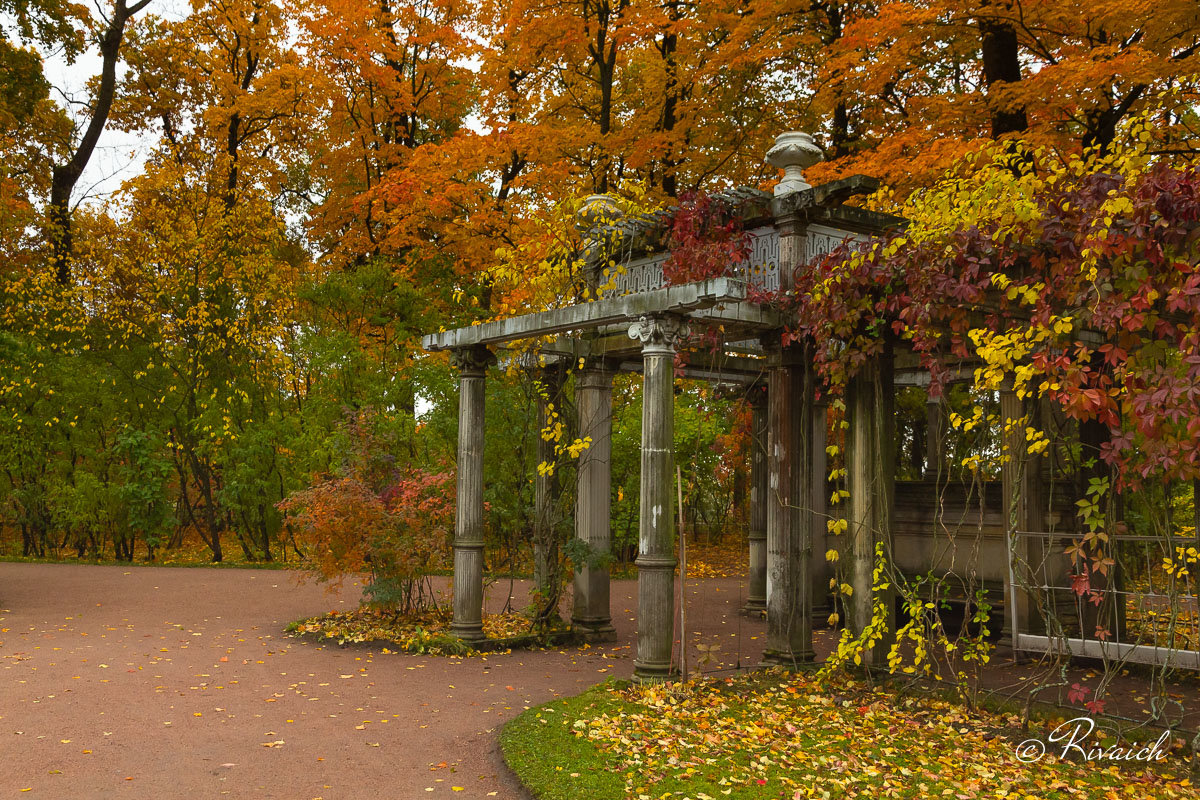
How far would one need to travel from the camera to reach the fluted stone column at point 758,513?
12820 millimetres

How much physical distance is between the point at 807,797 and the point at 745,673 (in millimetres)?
3337

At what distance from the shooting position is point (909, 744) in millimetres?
6211

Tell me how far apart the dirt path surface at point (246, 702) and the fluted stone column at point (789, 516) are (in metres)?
1.00

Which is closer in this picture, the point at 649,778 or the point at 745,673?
the point at 649,778

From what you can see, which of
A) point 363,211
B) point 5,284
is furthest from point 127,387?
point 363,211

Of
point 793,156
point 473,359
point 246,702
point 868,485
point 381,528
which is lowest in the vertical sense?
point 246,702

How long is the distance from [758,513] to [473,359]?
504cm

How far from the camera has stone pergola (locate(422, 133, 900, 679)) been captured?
25.7ft

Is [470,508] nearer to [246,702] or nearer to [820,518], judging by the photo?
[246,702]

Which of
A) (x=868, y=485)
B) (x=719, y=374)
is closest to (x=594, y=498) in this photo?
(x=719, y=374)

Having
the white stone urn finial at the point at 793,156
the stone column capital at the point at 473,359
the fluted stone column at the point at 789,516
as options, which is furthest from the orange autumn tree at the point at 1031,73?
the stone column capital at the point at 473,359

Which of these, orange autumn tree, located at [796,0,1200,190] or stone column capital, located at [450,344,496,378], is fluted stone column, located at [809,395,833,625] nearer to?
orange autumn tree, located at [796,0,1200,190]

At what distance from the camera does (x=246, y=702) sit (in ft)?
24.6

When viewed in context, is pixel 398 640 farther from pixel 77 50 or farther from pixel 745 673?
pixel 77 50
